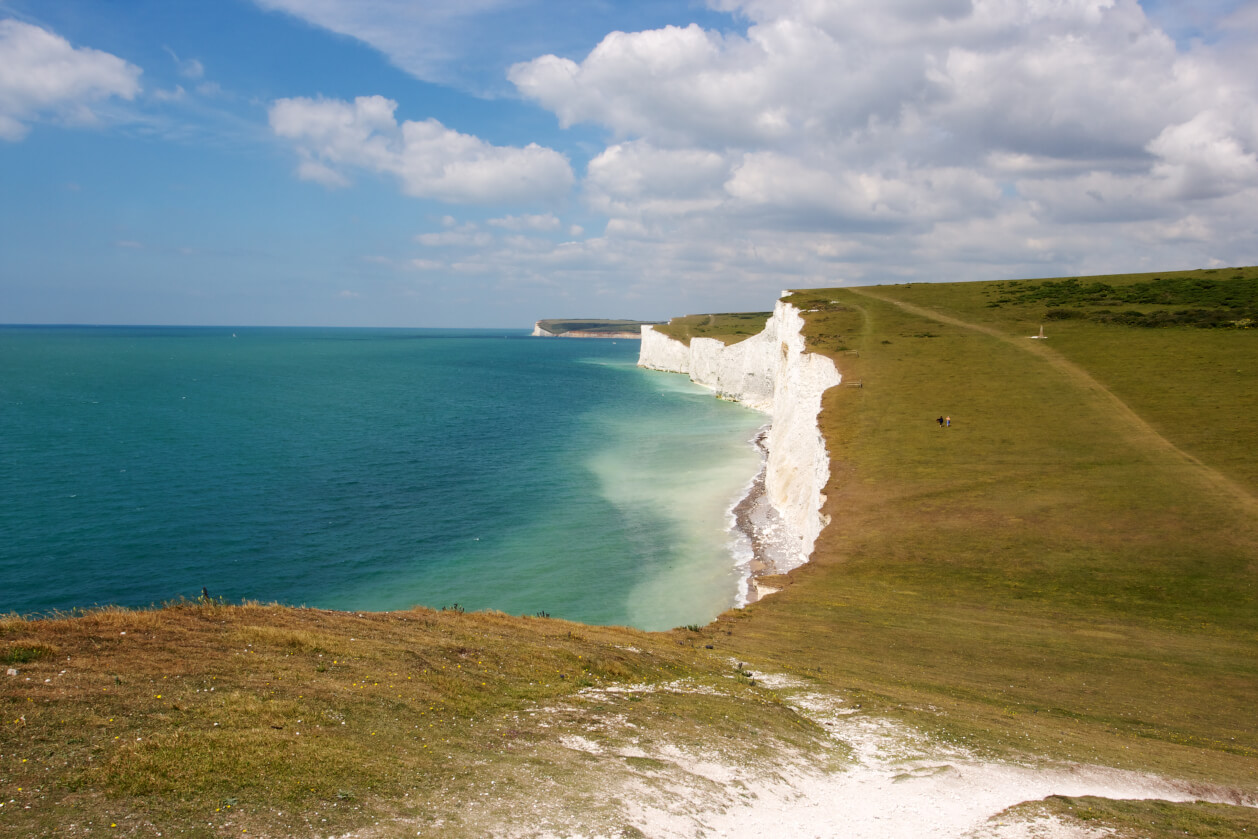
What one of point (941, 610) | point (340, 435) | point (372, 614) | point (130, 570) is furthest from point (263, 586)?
point (340, 435)

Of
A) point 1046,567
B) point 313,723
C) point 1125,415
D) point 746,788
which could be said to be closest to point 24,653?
point 313,723

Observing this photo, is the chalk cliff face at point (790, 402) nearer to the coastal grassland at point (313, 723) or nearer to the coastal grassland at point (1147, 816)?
the coastal grassland at point (313, 723)

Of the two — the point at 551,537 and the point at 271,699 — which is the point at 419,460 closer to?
the point at 551,537

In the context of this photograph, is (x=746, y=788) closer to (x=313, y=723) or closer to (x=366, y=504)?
(x=313, y=723)

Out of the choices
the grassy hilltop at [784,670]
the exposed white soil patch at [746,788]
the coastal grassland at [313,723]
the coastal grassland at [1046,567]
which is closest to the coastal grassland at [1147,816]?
the grassy hilltop at [784,670]

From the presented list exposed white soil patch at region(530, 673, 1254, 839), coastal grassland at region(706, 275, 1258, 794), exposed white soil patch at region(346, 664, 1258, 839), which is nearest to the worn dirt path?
coastal grassland at region(706, 275, 1258, 794)
